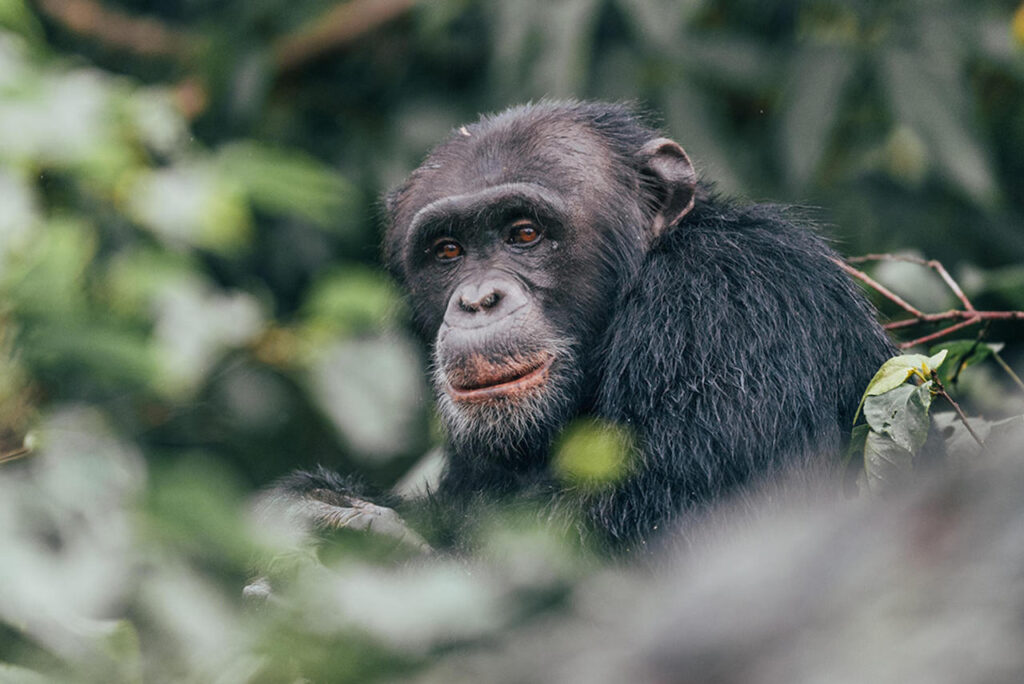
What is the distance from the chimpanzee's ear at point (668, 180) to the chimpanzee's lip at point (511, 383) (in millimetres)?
654

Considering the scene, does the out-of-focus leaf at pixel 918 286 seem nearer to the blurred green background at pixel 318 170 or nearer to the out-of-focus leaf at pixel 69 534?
the blurred green background at pixel 318 170

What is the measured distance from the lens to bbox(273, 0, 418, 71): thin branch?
7.16 metres

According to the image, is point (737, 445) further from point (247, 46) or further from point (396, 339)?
point (247, 46)

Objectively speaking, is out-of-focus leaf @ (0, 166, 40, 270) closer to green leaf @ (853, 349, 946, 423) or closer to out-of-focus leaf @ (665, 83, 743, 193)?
green leaf @ (853, 349, 946, 423)

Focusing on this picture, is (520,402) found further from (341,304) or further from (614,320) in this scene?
(341,304)

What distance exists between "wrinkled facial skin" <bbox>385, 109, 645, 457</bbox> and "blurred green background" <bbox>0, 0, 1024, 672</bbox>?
0.29 m

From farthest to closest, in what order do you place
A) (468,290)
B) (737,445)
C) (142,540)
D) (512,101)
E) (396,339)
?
(512,101) → (396,339) → (468,290) → (737,445) → (142,540)

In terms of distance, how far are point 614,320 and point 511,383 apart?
0.34 metres

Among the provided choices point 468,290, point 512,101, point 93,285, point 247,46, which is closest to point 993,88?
point 512,101

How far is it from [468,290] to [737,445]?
37.6 inches

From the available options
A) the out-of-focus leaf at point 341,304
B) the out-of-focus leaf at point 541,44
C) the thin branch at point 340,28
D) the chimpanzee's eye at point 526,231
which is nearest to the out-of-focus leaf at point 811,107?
the out-of-focus leaf at point 541,44

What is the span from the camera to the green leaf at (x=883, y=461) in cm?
264

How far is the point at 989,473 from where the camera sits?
1.07 meters

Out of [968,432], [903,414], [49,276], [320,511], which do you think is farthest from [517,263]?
[49,276]
